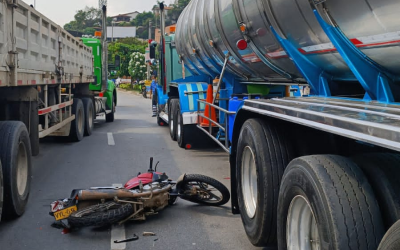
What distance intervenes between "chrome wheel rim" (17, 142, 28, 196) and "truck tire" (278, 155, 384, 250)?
377 cm

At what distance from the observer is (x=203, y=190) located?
6.29 meters

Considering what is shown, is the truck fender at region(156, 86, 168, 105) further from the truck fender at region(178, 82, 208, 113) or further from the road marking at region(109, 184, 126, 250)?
the road marking at region(109, 184, 126, 250)

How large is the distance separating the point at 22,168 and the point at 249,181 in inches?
113

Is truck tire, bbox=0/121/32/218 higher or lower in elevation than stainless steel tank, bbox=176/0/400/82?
lower

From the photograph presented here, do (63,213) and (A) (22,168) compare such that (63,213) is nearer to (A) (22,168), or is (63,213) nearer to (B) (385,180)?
(A) (22,168)

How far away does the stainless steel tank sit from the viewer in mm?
3246

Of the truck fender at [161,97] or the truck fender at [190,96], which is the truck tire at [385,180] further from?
the truck fender at [161,97]

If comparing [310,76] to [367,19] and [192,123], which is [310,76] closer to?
[367,19]

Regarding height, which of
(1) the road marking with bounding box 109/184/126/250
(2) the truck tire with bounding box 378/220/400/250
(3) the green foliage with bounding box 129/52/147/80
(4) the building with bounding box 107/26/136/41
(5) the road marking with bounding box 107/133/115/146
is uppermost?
(4) the building with bounding box 107/26/136/41

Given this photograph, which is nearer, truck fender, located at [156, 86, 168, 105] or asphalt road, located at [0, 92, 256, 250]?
asphalt road, located at [0, 92, 256, 250]

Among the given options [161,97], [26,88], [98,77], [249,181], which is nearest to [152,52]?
[161,97]

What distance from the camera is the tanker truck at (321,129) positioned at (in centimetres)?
275

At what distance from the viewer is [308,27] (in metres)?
4.37

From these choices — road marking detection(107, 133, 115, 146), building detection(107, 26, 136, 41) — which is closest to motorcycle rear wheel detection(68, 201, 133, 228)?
road marking detection(107, 133, 115, 146)
